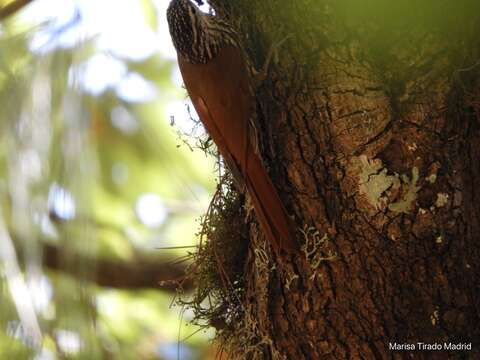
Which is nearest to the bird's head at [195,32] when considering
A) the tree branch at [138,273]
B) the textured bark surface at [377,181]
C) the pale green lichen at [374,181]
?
the textured bark surface at [377,181]

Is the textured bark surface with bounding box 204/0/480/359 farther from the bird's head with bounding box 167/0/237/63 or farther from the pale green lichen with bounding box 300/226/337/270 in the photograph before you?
the bird's head with bounding box 167/0/237/63

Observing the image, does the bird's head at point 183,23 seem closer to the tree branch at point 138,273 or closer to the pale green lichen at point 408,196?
the tree branch at point 138,273

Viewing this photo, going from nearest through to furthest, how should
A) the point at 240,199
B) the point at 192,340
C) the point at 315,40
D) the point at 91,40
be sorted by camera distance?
the point at 315,40, the point at 91,40, the point at 240,199, the point at 192,340

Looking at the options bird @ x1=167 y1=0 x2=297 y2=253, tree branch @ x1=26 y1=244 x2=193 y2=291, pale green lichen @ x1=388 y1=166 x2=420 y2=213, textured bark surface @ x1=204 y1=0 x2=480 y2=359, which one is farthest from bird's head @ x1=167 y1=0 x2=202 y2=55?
pale green lichen @ x1=388 y1=166 x2=420 y2=213

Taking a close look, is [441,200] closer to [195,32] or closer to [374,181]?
[374,181]

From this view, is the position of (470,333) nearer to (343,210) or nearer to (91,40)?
(343,210)

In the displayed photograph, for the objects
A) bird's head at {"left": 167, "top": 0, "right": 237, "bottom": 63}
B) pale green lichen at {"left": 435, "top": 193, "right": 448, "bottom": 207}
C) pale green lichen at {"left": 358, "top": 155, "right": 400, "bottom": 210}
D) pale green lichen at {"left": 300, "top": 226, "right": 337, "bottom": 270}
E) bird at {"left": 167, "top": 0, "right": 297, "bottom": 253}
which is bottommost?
pale green lichen at {"left": 300, "top": 226, "right": 337, "bottom": 270}

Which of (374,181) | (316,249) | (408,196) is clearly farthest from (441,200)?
(316,249)

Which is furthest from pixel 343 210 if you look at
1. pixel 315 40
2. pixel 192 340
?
pixel 192 340
